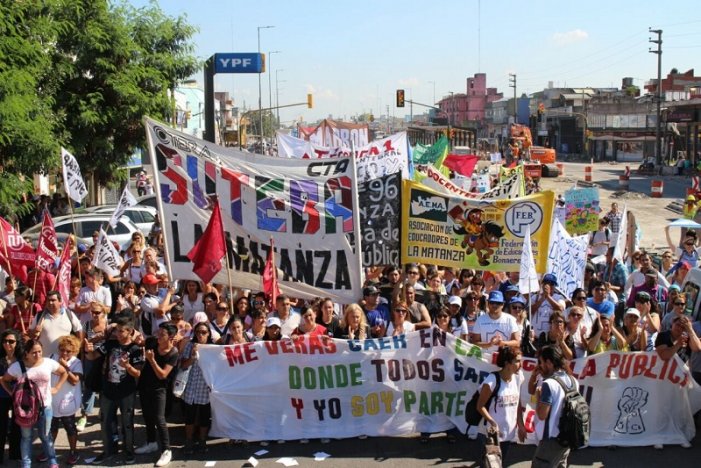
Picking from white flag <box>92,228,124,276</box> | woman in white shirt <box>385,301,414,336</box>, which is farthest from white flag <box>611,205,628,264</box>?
white flag <box>92,228,124,276</box>

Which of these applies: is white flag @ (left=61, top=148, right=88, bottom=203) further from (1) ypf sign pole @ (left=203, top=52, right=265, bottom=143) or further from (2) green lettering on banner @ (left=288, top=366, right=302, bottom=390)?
(2) green lettering on banner @ (left=288, top=366, right=302, bottom=390)

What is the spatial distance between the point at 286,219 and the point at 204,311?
168 centimetres

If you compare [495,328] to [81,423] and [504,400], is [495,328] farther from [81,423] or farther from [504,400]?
[81,423]

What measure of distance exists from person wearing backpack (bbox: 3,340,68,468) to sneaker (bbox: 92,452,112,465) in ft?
1.37

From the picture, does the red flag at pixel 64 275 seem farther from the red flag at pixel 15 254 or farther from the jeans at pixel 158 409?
the jeans at pixel 158 409

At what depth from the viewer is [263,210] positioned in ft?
30.8

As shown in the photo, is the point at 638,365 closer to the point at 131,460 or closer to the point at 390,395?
the point at 390,395

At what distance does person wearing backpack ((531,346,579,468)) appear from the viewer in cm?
632

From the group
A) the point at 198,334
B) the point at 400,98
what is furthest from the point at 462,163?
the point at 400,98

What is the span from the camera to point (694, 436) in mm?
8555

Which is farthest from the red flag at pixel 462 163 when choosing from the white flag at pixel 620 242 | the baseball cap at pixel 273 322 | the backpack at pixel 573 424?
the backpack at pixel 573 424

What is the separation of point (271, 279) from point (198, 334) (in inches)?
41.4

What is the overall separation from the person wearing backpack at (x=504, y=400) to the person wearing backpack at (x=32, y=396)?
398cm

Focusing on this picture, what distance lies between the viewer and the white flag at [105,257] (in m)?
11.9
